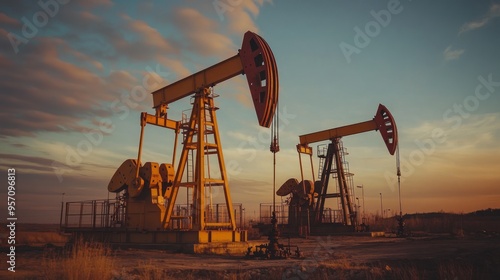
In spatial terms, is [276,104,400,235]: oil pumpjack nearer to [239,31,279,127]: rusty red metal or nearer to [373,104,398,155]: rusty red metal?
[373,104,398,155]: rusty red metal

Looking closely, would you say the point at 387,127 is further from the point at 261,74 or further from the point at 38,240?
the point at 38,240

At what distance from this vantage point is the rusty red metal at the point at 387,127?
21.9m

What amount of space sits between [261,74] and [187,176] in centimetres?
476

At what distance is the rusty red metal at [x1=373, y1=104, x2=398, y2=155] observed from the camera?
21922 mm

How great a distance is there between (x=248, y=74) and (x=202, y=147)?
116 inches

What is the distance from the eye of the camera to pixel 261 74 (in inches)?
477

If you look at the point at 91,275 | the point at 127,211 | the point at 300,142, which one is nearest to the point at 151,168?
the point at 127,211

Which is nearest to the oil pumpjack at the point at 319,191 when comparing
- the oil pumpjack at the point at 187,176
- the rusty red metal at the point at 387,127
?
the rusty red metal at the point at 387,127

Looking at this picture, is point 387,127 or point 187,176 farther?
point 387,127

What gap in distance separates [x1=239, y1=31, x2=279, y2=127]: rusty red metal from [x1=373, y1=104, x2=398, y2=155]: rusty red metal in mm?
11971

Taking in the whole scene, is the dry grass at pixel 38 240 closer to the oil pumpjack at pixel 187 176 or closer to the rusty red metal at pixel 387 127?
the oil pumpjack at pixel 187 176

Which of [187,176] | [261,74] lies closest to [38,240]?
[187,176]

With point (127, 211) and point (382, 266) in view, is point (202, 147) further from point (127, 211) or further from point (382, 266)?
point (382, 266)

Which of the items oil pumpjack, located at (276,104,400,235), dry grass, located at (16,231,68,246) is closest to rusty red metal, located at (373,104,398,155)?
oil pumpjack, located at (276,104,400,235)
